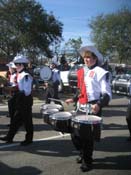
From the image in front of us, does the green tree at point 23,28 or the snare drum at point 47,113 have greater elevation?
the green tree at point 23,28

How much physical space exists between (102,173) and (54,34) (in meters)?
53.2

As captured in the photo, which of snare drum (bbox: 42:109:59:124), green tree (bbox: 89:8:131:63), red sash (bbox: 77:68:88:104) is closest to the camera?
red sash (bbox: 77:68:88:104)

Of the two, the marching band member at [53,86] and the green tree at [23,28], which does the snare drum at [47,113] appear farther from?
the green tree at [23,28]

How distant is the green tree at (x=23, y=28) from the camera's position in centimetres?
5388

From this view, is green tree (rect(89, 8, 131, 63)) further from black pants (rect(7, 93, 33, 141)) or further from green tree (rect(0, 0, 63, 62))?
black pants (rect(7, 93, 33, 141))

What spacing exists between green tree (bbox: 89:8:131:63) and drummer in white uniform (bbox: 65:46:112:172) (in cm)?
5362

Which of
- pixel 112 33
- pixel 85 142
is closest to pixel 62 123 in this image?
pixel 85 142

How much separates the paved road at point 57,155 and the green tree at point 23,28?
1721 inches

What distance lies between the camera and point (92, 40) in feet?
206

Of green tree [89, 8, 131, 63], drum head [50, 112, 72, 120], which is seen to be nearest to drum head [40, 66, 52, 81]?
drum head [50, 112, 72, 120]

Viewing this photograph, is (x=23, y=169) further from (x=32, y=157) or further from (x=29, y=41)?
(x=29, y=41)

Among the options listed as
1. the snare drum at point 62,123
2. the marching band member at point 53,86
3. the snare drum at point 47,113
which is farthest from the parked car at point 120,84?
the snare drum at point 62,123

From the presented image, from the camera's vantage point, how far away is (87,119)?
6828mm

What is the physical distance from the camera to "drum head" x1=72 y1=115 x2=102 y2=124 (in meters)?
6.76
